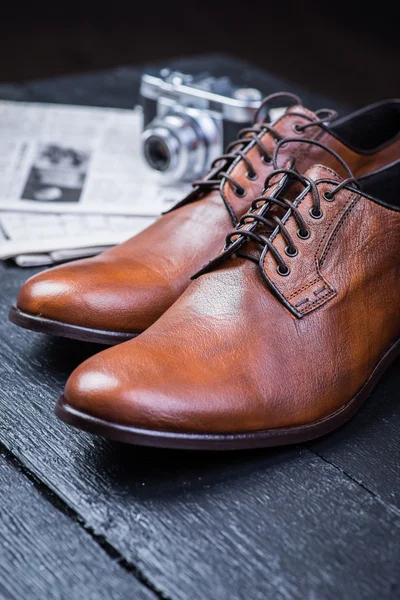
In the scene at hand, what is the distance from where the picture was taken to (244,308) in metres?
0.61

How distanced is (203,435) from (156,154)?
63cm

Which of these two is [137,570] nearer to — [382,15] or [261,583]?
[261,583]

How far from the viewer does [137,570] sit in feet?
1.60

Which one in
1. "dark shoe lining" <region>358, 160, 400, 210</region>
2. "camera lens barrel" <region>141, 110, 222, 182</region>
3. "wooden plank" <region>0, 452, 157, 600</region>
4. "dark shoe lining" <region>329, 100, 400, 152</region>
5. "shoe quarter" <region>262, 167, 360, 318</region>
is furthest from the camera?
"camera lens barrel" <region>141, 110, 222, 182</region>

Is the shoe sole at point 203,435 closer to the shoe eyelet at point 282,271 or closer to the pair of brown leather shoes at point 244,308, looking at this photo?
the pair of brown leather shoes at point 244,308

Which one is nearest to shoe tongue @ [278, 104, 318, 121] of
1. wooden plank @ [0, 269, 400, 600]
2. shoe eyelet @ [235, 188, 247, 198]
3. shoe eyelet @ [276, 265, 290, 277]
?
shoe eyelet @ [235, 188, 247, 198]

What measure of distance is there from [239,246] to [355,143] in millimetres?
264

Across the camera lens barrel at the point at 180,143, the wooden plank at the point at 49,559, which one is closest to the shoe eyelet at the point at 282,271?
the wooden plank at the point at 49,559

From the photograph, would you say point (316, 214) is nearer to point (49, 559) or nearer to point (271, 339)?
point (271, 339)

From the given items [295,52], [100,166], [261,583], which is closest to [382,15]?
[295,52]

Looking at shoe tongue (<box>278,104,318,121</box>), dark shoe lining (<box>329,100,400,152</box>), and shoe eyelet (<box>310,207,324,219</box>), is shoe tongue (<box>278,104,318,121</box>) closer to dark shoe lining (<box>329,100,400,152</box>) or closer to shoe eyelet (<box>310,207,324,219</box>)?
dark shoe lining (<box>329,100,400,152</box>)

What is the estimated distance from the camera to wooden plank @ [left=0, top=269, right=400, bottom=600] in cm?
48

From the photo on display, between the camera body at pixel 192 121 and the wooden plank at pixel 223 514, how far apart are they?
522mm

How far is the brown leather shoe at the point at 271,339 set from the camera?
54 centimetres
